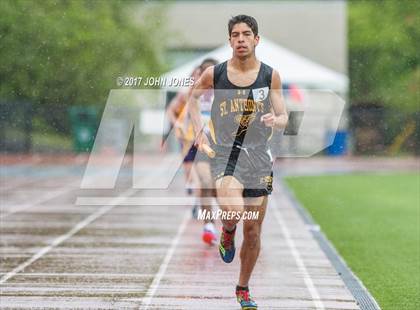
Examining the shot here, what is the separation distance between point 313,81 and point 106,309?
20.6 meters

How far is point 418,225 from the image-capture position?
13.4m

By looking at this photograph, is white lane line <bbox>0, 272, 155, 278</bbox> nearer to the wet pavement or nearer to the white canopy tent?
the wet pavement

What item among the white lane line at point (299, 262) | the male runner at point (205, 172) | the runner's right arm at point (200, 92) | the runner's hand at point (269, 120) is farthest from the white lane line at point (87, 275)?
the runner's hand at point (269, 120)

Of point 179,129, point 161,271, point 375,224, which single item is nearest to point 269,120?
point 161,271

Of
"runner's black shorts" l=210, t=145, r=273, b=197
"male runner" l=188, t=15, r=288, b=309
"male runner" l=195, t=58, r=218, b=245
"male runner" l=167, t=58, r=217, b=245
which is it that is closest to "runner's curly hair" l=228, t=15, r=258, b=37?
"male runner" l=188, t=15, r=288, b=309

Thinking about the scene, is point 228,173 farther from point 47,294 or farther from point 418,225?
point 418,225

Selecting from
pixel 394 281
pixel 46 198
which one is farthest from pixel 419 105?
pixel 394 281

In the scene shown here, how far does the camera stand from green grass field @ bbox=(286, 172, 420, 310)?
879 cm

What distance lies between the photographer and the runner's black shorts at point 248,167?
736 cm

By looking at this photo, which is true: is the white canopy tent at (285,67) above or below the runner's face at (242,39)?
below

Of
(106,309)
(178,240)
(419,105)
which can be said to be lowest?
(419,105)

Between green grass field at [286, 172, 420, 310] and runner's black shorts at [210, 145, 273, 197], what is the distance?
1.45 m

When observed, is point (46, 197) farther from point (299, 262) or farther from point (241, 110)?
point (241, 110)

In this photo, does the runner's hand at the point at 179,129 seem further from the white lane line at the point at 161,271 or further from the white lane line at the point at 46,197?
the white lane line at the point at 46,197
